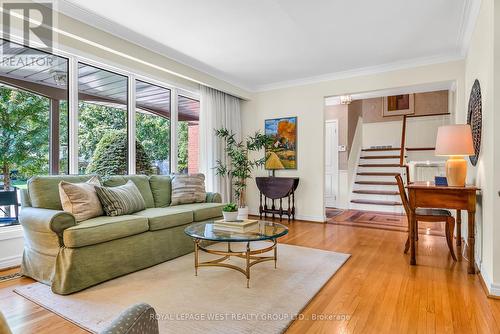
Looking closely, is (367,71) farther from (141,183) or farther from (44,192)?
(44,192)

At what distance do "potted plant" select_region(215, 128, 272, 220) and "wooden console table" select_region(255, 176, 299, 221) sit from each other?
30 centimetres

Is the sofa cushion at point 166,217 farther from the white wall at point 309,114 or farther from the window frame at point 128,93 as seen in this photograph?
the white wall at point 309,114

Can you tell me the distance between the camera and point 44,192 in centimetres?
262

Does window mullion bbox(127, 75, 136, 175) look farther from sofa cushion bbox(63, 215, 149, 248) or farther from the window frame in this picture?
sofa cushion bbox(63, 215, 149, 248)

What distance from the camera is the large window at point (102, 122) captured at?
11.2ft

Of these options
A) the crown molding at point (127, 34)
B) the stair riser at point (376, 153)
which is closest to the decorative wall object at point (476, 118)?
the crown molding at point (127, 34)

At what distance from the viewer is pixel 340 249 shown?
11.2 ft

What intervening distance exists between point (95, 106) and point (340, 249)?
133 inches

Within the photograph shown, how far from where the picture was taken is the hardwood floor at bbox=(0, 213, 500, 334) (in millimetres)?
1777

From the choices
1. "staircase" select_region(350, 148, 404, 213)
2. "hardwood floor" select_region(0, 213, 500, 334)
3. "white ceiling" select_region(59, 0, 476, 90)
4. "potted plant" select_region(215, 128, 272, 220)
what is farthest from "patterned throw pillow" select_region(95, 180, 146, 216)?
"staircase" select_region(350, 148, 404, 213)

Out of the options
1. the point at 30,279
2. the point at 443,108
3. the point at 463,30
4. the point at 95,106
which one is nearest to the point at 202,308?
the point at 30,279

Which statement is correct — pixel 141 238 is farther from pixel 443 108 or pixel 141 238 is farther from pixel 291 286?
pixel 443 108

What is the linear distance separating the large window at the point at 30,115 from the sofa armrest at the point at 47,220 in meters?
0.70

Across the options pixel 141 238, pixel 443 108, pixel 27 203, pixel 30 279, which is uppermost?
pixel 443 108
